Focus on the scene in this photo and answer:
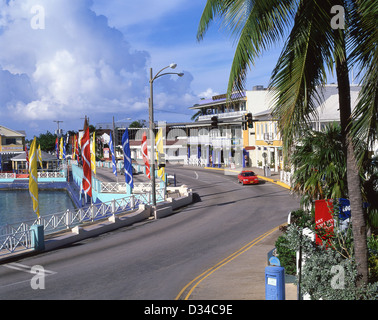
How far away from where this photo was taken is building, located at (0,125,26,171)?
3337 inches

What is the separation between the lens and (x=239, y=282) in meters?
12.3

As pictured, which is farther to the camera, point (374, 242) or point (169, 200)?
point (169, 200)

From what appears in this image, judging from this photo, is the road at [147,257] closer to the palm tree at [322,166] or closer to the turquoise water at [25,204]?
the palm tree at [322,166]

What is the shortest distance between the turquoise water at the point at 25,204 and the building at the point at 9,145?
17.1 meters

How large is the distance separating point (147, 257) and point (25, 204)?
148ft

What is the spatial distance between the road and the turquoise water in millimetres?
25149

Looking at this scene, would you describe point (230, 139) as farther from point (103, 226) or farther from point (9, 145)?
point (9, 145)

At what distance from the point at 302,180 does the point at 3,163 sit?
274 ft

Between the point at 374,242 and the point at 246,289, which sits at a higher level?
the point at 374,242

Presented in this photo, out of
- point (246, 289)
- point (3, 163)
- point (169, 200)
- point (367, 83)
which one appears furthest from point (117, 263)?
point (3, 163)

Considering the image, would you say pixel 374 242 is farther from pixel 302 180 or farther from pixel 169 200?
pixel 169 200

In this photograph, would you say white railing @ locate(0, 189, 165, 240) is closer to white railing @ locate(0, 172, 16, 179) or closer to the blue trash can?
the blue trash can

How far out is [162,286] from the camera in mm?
12305
